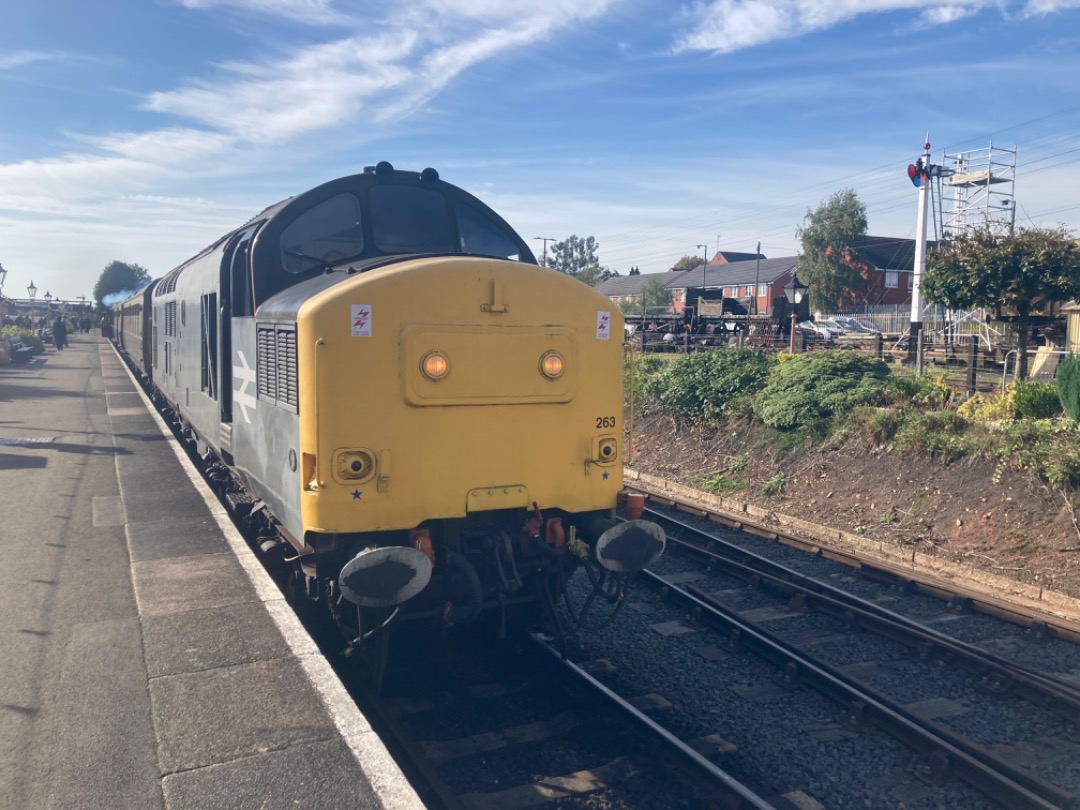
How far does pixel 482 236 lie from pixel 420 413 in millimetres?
2234

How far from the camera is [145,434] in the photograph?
15.7 meters

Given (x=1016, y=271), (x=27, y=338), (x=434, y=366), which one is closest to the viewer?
(x=434, y=366)

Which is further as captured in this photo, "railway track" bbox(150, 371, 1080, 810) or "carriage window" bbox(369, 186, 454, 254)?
"carriage window" bbox(369, 186, 454, 254)

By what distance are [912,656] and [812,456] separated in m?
6.07

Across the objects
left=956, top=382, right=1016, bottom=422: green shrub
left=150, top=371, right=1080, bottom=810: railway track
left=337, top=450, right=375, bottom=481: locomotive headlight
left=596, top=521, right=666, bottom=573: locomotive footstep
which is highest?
left=337, top=450, right=375, bottom=481: locomotive headlight

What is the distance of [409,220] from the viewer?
6.77m

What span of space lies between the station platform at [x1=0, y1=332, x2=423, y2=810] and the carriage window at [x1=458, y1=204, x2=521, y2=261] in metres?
3.05

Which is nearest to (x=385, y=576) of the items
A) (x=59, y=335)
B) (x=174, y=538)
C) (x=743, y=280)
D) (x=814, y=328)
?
(x=174, y=538)

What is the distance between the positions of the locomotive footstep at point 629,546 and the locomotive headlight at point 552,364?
3.60ft

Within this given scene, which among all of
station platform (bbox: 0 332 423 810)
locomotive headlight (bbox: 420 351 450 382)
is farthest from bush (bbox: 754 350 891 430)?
locomotive headlight (bbox: 420 351 450 382)

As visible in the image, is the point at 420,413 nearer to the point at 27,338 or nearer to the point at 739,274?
the point at 27,338

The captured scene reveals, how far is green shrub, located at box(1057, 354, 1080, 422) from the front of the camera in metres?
10.5

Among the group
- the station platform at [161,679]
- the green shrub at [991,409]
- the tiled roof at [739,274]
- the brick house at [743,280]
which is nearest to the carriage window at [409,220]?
the station platform at [161,679]

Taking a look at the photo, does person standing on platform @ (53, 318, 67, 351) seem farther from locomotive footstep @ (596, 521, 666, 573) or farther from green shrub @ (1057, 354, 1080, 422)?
locomotive footstep @ (596, 521, 666, 573)
